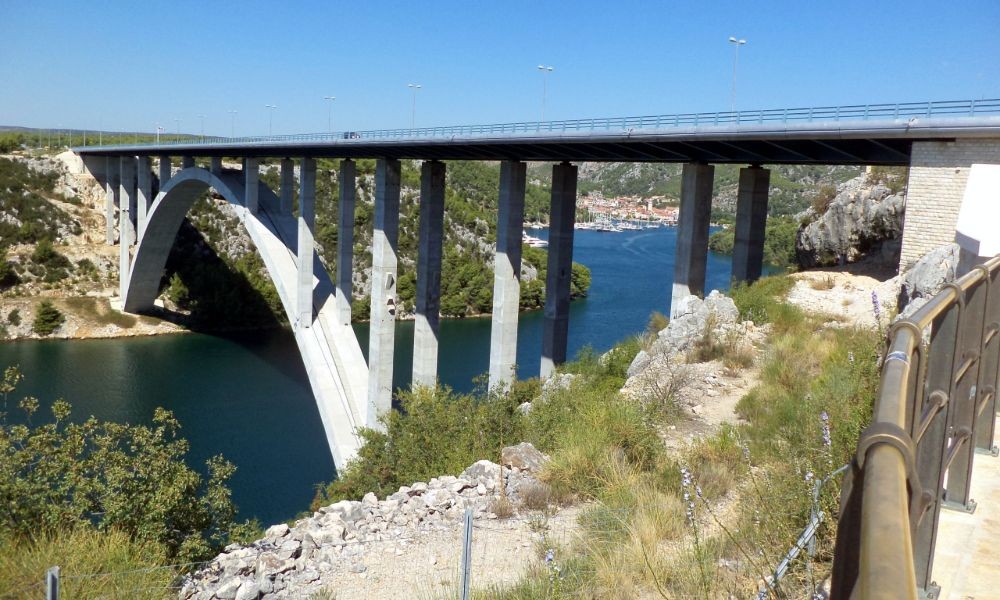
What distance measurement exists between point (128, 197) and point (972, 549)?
47849mm

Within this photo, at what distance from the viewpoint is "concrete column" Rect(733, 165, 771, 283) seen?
50.9ft

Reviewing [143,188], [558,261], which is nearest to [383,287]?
[558,261]

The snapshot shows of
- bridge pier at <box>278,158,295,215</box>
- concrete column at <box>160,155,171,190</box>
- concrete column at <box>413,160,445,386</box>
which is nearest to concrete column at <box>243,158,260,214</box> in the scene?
bridge pier at <box>278,158,295,215</box>

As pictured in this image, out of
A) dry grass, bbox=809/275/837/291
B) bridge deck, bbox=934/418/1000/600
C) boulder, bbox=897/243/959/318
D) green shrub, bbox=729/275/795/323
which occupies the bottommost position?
green shrub, bbox=729/275/795/323

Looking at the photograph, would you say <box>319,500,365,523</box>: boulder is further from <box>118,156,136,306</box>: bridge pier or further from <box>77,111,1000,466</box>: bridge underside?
<box>118,156,136,306</box>: bridge pier

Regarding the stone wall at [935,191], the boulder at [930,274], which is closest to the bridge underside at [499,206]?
the stone wall at [935,191]

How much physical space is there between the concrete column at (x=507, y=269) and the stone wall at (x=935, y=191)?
9.97 metres

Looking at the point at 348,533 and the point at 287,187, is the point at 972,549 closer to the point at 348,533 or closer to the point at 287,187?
the point at 348,533

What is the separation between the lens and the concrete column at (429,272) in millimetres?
22516

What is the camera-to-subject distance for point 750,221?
15.7m

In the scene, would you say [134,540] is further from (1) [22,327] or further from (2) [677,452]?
(1) [22,327]

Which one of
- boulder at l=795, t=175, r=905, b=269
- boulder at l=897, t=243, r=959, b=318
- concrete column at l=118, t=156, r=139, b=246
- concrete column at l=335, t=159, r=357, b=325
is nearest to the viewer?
boulder at l=897, t=243, r=959, b=318

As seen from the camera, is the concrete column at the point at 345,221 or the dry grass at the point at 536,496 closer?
the dry grass at the point at 536,496

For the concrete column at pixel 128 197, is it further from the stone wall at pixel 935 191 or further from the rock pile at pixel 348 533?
the stone wall at pixel 935 191
